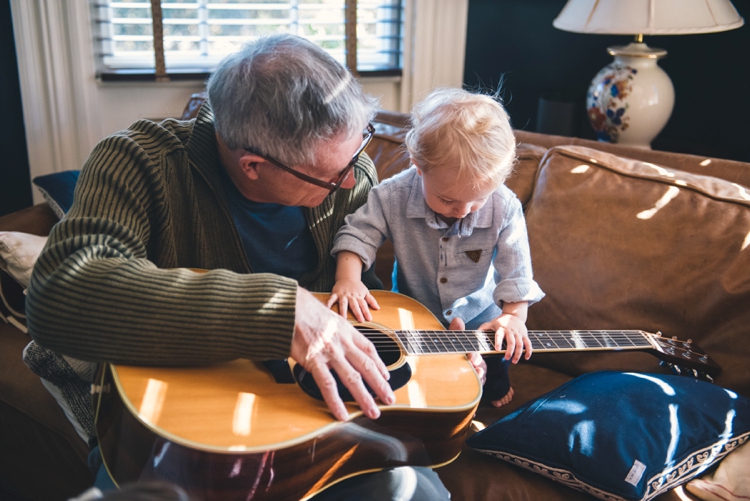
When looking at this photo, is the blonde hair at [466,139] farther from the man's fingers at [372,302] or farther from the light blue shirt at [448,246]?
the man's fingers at [372,302]

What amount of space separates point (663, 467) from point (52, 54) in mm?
2417

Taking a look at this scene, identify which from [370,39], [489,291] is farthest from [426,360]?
[370,39]

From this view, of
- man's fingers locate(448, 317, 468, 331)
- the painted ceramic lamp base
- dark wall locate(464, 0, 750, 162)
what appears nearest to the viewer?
man's fingers locate(448, 317, 468, 331)

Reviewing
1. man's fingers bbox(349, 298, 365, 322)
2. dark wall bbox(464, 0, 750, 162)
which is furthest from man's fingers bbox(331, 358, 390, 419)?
dark wall bbox(464, 0, 750, 162)

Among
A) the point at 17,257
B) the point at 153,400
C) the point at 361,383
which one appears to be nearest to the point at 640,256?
the point at 361,383

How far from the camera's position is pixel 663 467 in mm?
1081

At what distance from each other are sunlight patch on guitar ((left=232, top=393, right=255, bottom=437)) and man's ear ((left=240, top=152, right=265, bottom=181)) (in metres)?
0.44

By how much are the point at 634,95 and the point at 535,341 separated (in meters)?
1.19

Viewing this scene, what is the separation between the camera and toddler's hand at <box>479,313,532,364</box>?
1.25m

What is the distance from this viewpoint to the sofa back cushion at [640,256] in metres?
1.38

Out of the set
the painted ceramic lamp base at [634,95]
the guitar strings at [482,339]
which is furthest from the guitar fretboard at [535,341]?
the painted ceramic lamp base at [634,95]

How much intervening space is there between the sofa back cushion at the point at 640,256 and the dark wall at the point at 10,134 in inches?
78.7

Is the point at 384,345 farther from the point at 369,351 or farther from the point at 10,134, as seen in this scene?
the point at 10,134

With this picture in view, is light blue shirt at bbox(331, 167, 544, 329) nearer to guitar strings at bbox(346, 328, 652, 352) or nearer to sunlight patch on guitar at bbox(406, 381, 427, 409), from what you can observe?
guitar strings at bbox(346, 328, 652, 352)
